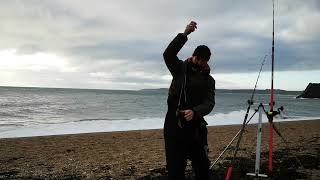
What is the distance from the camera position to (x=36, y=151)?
11844mm

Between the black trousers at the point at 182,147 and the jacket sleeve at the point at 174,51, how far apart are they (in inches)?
26.8

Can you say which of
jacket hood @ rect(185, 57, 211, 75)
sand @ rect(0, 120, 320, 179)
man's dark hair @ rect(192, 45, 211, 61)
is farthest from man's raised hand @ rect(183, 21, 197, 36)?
sand @ rect(0, 120, 320, 179)

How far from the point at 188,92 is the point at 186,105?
0.14 meters

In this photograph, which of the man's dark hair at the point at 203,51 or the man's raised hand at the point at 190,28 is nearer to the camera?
the man's raised hand at the point at 190,28

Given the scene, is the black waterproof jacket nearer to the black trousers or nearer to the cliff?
the black trousers

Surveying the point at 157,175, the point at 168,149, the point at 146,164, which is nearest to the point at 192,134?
the point at 168,149

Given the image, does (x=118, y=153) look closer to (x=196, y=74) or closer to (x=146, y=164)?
(x=146, y=164)

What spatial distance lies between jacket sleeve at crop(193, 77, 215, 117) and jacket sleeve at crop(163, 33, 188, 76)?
47 cm

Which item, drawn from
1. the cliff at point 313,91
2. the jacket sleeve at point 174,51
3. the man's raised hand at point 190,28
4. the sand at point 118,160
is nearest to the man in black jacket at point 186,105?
the jacket sleeve at point 174,51

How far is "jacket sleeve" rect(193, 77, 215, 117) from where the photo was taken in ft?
13.4

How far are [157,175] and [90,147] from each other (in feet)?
16.9

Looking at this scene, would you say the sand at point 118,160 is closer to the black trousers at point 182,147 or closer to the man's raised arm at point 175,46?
the black trousers at point 182,147

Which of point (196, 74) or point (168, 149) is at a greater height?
point (196, 74)

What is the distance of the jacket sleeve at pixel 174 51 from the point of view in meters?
3.97
